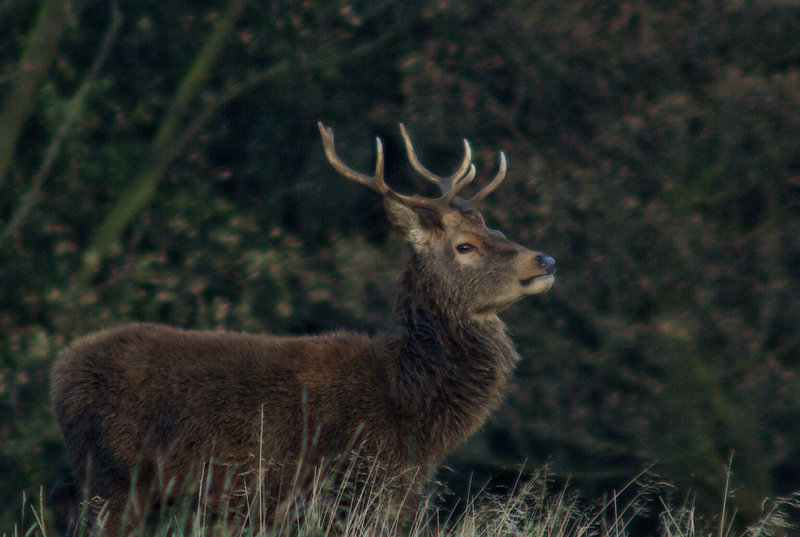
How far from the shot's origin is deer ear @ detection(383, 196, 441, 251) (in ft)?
18.6

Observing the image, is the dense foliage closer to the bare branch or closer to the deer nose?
the bare branch

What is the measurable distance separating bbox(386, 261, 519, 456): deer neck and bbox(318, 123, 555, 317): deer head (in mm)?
45

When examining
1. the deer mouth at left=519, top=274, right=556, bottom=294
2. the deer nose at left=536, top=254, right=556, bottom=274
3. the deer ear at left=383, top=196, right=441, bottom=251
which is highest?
the deer ear at left=383, top=196, right=441, bottom=251

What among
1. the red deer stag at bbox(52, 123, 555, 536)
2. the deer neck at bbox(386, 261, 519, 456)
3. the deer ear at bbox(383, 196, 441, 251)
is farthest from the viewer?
the deer ear at bbox(383, 196, 441, 251)

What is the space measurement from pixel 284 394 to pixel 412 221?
3.71 feet

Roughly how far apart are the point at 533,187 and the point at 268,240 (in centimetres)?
273

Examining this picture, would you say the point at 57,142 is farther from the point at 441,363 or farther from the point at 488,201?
the point at 441,363

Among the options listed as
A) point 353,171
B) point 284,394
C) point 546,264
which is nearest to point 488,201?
point 353,171

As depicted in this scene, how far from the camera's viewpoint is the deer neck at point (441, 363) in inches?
205

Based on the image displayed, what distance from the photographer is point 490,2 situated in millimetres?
9922

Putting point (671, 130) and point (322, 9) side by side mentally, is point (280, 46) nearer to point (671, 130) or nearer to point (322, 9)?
point (322, 9)

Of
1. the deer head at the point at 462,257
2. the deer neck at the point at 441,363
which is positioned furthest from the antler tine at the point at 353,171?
the deer neck at the point at 441,363

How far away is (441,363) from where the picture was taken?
5398 millimetres

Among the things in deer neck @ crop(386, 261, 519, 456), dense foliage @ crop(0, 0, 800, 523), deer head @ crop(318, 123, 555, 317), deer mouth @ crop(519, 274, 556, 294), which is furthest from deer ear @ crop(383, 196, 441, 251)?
dense foliage @ crop(0, 0, 800, 523)
